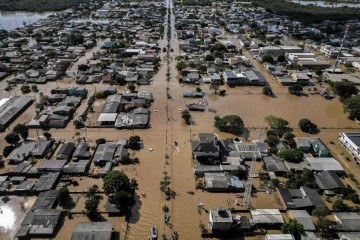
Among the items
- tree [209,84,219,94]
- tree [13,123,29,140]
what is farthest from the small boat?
tree [209,84,219,94]

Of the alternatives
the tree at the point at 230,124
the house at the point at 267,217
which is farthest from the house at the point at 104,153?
the house at the point at 267,217

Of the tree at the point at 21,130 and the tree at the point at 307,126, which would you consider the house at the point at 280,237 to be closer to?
the tree at the point at 307,126

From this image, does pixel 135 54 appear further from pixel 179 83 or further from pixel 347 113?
pixel 347 113

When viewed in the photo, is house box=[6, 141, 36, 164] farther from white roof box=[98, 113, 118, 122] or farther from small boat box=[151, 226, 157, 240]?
small boat box=[151, 226, 157, 240]

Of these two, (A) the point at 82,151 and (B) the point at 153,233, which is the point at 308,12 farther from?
(B) the point at 153,233

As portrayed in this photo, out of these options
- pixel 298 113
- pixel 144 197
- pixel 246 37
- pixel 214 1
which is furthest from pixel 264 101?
pixel 214 1
